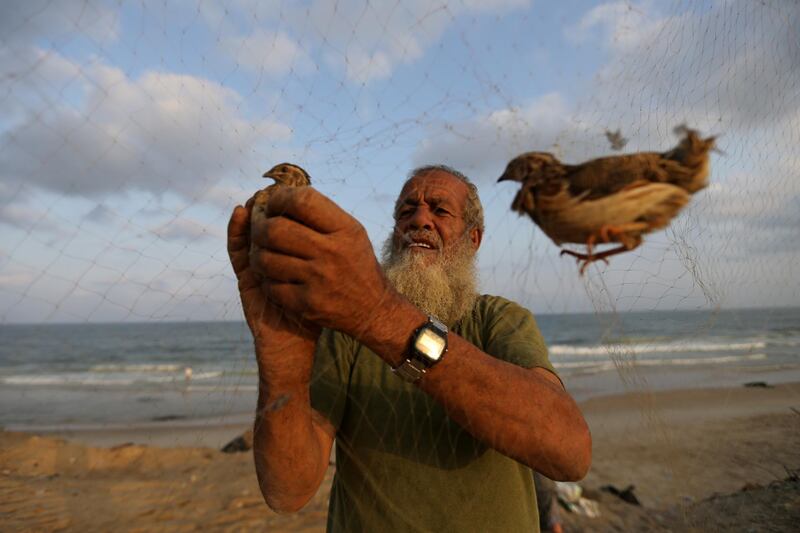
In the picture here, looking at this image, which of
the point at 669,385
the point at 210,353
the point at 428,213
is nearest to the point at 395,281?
the point at 428,213

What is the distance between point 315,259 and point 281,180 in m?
0.41

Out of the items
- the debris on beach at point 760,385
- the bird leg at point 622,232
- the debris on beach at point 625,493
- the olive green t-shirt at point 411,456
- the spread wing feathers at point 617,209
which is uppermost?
the spread wing feathers at point 617,209

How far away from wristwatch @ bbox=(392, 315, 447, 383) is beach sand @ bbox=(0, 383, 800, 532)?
4.33ft

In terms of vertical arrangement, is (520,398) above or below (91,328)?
above

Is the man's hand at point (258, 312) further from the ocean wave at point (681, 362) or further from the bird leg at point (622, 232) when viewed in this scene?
the ocean wave at point (681, 362)

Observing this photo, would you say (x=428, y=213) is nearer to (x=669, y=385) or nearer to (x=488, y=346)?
(x=488, y=346)

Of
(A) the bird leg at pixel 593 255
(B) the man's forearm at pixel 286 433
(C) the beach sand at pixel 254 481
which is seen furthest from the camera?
(C) the beach sand at pixel 254 481

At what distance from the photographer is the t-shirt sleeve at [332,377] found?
2.29 m

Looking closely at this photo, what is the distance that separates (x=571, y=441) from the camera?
6.16 feet

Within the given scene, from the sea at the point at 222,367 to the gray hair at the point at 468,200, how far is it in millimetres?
942

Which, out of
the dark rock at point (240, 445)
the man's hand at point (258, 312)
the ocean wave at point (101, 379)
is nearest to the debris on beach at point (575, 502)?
the ocean wave at point (101, 379)

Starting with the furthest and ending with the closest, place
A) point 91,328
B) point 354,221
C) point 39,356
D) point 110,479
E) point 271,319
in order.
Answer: point 91,328 → point 39,356 → point 110,479 → point 271,319 → point 354,221

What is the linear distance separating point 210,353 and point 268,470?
26387mm

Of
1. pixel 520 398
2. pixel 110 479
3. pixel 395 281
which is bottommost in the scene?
pixel 110 479
